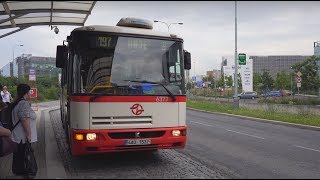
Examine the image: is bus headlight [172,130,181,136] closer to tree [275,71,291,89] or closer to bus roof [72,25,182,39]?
bus roof [72,25,182,39]

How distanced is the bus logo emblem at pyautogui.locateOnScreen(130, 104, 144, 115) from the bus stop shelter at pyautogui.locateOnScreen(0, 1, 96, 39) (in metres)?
4.89

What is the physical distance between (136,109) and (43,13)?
24.7 ft

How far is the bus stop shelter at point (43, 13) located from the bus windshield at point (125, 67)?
3682mm

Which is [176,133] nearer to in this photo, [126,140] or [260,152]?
[126,140]

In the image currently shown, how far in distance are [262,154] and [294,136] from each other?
5591 millimetres

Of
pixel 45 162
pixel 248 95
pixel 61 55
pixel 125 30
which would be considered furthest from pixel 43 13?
pixel 248 95

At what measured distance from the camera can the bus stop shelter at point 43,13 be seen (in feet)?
42.0

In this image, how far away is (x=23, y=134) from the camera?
809cm

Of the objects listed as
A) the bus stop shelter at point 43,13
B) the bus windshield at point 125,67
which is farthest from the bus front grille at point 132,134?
the bus stop shelter at point 43,13

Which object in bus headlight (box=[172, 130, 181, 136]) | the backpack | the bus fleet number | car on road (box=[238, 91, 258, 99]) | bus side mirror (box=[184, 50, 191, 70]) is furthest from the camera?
car on road (box=[238, 91, 258, 99])

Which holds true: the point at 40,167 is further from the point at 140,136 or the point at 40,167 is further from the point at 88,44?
the point at 88,44

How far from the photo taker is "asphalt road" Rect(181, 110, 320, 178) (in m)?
9.43

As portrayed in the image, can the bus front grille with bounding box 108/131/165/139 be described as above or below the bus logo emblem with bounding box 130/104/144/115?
below

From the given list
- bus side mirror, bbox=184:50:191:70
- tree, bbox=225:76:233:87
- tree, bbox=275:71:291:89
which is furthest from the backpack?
tree, bbox=225:76:233:87
